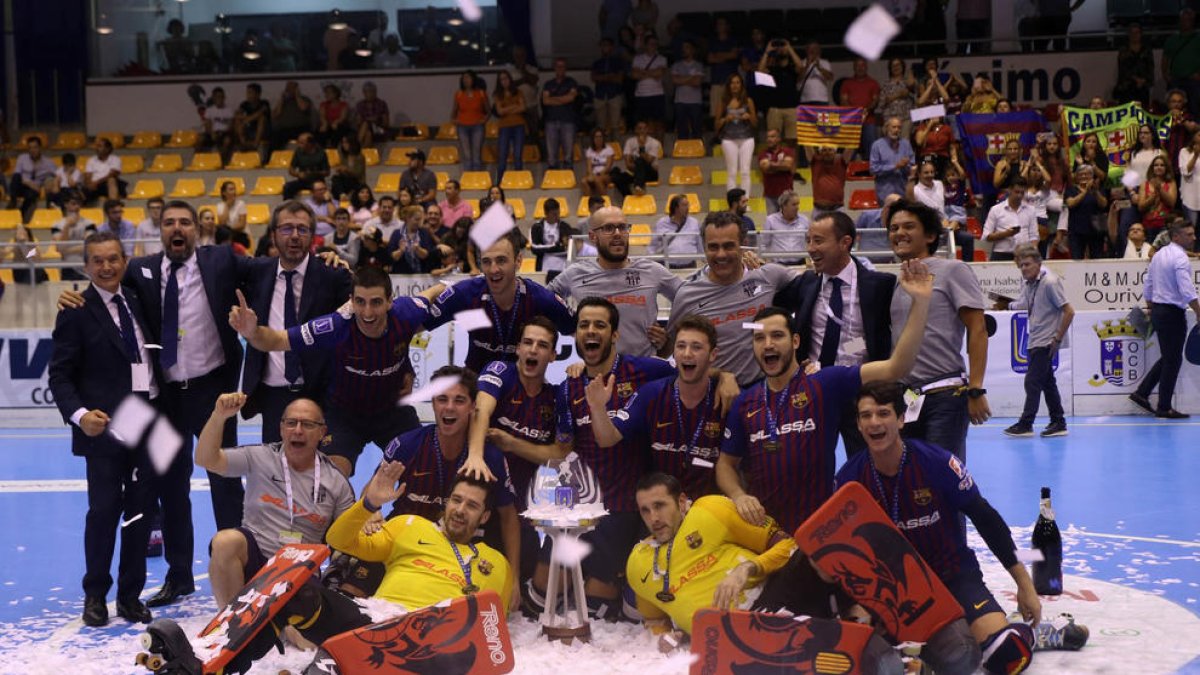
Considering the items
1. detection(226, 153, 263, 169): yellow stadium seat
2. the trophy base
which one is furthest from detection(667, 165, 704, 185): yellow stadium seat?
the trophy base

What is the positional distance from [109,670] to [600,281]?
3.60 m

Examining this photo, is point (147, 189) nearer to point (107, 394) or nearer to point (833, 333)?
point (107, 394)

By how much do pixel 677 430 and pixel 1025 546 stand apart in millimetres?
2903

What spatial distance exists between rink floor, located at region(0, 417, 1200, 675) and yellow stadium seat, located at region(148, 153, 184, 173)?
1091cm

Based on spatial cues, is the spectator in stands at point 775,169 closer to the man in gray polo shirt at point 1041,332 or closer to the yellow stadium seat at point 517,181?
the yellow stadium seat at point 517,181

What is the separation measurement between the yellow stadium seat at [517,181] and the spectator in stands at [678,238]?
454 centimetres

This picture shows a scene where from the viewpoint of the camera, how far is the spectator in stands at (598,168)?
2062cm

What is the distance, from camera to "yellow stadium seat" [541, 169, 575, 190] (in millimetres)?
21938

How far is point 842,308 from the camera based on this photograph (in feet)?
24.5

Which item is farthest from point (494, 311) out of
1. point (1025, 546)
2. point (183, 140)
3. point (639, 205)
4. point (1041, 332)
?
point (183, 140)

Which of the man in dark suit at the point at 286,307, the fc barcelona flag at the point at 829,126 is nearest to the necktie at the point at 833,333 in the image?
the man in dark suit at the point at 286,307

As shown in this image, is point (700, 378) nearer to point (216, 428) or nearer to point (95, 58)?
point (216, 428)

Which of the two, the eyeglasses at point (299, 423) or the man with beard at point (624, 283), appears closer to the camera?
the eyeglasses at point (299, 423)

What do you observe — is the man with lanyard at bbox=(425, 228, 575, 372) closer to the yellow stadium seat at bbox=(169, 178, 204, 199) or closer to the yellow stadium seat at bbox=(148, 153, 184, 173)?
the yellow stadium seat at bbox=(169, 178, 204, 199)
